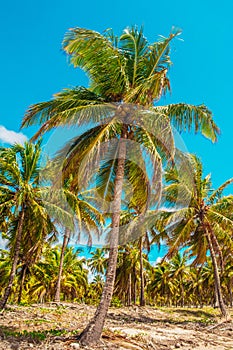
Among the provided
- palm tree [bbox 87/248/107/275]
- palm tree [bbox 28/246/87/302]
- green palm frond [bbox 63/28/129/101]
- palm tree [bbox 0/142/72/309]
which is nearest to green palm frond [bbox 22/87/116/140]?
Answer: green palm frond [bbox 63/28/129/101]

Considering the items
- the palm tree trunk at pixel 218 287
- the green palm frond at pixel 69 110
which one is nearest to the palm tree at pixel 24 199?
the green palm frond at pixel 69 110

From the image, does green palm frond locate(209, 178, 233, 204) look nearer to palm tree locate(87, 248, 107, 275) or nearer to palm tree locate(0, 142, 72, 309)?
palm tree locate(0, 142, 72, 309)

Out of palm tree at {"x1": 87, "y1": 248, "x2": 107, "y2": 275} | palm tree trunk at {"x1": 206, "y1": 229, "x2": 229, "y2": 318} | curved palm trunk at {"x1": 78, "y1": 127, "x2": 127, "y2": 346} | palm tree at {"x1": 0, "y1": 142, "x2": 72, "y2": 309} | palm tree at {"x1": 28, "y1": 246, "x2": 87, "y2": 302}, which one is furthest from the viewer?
palm tree at {"x1": 87, "y1": 248, "x2": 107, "y2": 275}

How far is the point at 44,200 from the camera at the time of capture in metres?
16.5

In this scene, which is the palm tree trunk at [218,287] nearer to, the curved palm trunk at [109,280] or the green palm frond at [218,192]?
the green palm frond at [218,192]

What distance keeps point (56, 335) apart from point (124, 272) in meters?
29.1

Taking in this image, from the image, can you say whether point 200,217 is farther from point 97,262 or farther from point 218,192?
point 97,262

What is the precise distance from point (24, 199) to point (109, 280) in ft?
25.8

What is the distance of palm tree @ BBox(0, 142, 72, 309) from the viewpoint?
15.9 metres

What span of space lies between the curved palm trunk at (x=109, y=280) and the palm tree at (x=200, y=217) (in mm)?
8104

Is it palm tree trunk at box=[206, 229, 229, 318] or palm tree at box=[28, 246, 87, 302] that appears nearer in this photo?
palm tree trunk at box=[206, 229, 229, 318]

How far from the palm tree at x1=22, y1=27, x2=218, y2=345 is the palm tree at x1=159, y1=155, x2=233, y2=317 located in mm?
7316

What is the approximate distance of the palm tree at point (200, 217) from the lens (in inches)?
740

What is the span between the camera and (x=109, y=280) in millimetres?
9633
